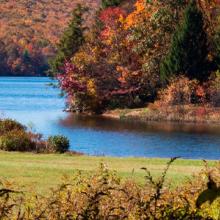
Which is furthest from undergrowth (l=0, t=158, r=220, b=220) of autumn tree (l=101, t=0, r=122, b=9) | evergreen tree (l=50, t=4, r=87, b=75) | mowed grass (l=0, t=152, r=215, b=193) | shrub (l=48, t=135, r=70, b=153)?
autumn tree (l=101, t=0, r=122, b=9)

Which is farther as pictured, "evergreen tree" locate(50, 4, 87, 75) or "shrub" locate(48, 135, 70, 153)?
"evergreen tree" locate(50, 4, 87, 75)

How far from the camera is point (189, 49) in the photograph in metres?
56.4

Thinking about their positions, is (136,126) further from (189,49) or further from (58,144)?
(58,144)

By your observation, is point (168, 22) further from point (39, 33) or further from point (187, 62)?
point (39, 33)

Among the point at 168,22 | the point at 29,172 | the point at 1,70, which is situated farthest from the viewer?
the point at 1,70

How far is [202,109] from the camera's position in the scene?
5519 cm

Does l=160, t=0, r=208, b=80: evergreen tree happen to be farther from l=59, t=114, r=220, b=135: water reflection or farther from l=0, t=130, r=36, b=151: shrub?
l=0, t=130, r=36, b=151: shrub

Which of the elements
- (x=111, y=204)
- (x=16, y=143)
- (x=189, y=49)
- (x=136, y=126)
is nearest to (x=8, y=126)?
(x=16, y=143)

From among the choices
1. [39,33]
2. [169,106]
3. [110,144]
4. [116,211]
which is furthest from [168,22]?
[39,33]

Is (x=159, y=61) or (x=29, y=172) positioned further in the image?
(x=159, y=61)

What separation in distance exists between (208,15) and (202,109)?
27.4ft

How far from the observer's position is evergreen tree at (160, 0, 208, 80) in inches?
2191

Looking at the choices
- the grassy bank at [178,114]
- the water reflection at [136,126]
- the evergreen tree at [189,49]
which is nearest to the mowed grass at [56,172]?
the water reflection at [136,126]

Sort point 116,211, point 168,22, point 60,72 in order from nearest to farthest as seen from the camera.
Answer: point 116,211 → point 168,22 → point 60,72
